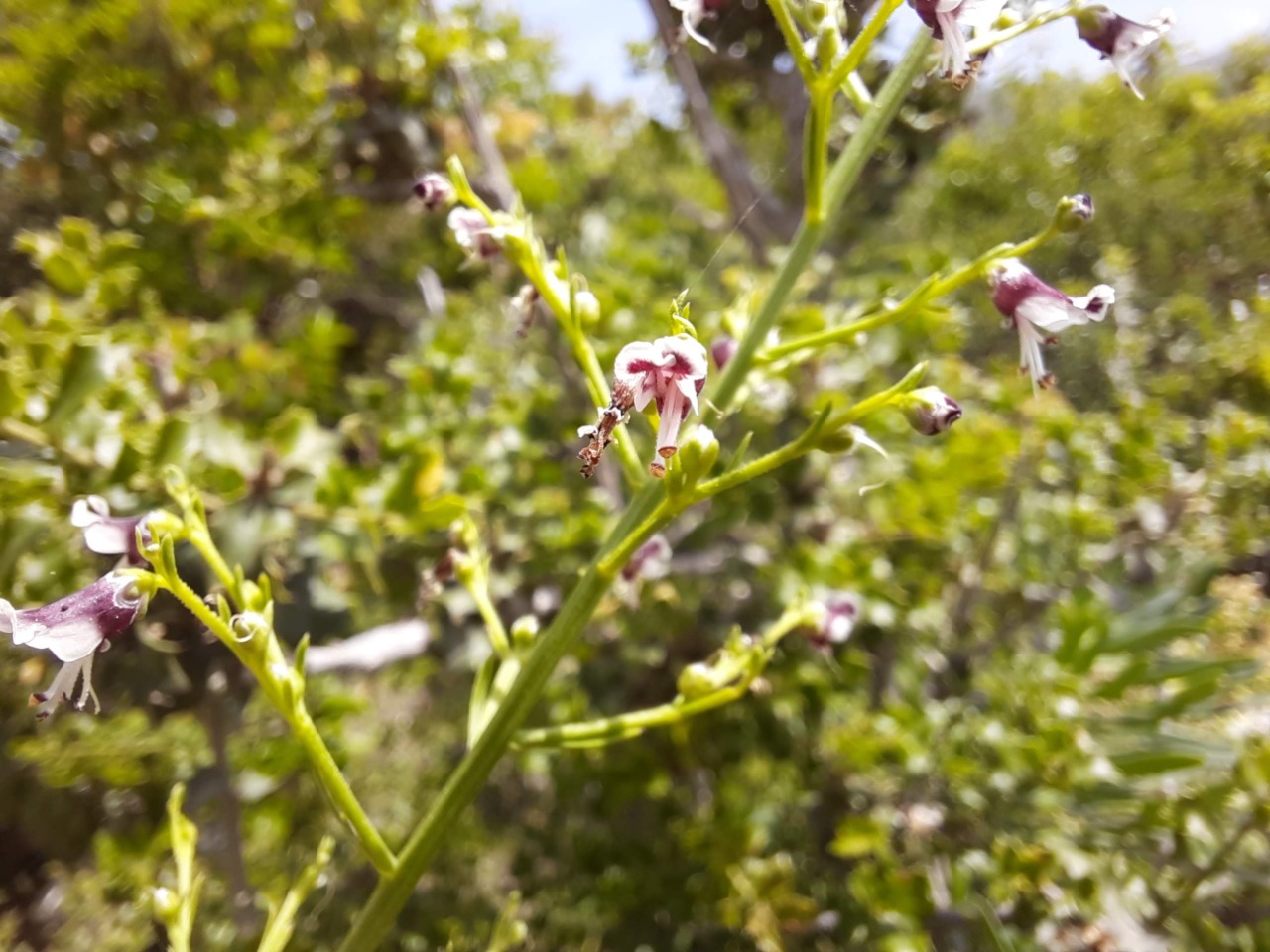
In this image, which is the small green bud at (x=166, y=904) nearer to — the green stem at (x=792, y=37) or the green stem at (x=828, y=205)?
the green stem at (x=828, y=205)

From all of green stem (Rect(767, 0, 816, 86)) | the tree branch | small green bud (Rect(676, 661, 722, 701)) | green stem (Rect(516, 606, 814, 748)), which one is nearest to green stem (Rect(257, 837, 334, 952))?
green stem (Rect(516, 606, 814, 748))

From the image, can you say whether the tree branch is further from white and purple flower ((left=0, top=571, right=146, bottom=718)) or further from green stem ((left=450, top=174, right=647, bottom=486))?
white and purple flower ((left=0, top=571, right=146, bottom=718))

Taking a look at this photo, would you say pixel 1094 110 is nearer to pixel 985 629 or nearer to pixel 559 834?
pixel 985 629

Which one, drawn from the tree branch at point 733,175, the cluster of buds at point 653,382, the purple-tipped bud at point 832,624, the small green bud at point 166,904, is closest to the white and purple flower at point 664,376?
the cluster of buds at point 653,382

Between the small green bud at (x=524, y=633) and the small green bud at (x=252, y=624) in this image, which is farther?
the small green bud at (x=524, y=633)

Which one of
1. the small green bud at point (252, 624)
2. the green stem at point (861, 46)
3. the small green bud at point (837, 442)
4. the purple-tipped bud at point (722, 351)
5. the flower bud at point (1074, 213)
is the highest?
the green stem at point (861, 46)

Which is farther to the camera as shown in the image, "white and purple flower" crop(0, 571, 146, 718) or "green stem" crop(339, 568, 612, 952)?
"green stem" crop(339, 568, 612, 952)
